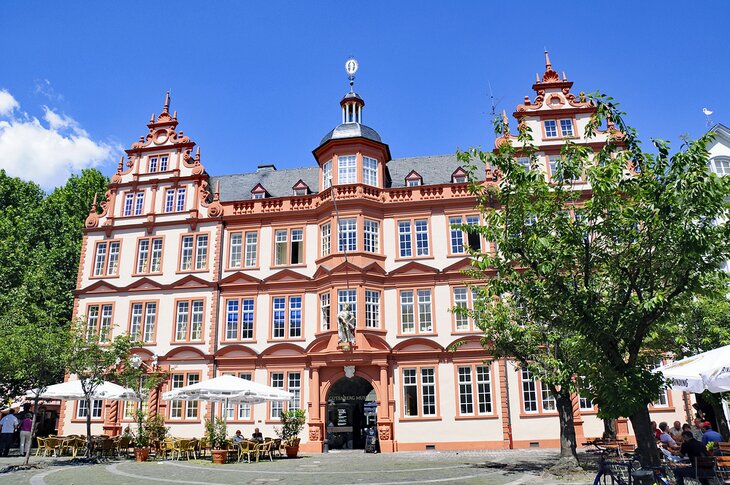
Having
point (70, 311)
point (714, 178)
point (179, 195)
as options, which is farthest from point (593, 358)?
point (70, 311)

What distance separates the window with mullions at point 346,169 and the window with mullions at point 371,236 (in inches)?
99.5

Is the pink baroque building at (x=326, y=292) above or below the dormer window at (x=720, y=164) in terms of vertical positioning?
below

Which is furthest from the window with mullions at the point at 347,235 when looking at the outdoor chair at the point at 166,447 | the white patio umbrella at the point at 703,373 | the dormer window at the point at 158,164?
the white patio umbrella at the point at 703,373

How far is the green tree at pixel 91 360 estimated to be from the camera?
73.8 feet

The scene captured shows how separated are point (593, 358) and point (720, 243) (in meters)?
3.24

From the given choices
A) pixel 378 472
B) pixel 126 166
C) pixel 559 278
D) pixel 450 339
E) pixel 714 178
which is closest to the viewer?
pixel 714 178

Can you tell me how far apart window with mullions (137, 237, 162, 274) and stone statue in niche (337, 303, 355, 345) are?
37.3 ft

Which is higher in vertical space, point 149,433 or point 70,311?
point 70,311

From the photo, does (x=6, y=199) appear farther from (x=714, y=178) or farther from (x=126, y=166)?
(x=714, y=178)

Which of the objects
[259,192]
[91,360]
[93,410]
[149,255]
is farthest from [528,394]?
[93,410]

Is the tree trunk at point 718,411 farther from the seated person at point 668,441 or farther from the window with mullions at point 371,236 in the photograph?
the window with mullions at point 371,236

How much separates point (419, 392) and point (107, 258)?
62.2 feet

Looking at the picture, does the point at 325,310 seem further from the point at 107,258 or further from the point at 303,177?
the point at 107,258

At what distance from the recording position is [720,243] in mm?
10805
